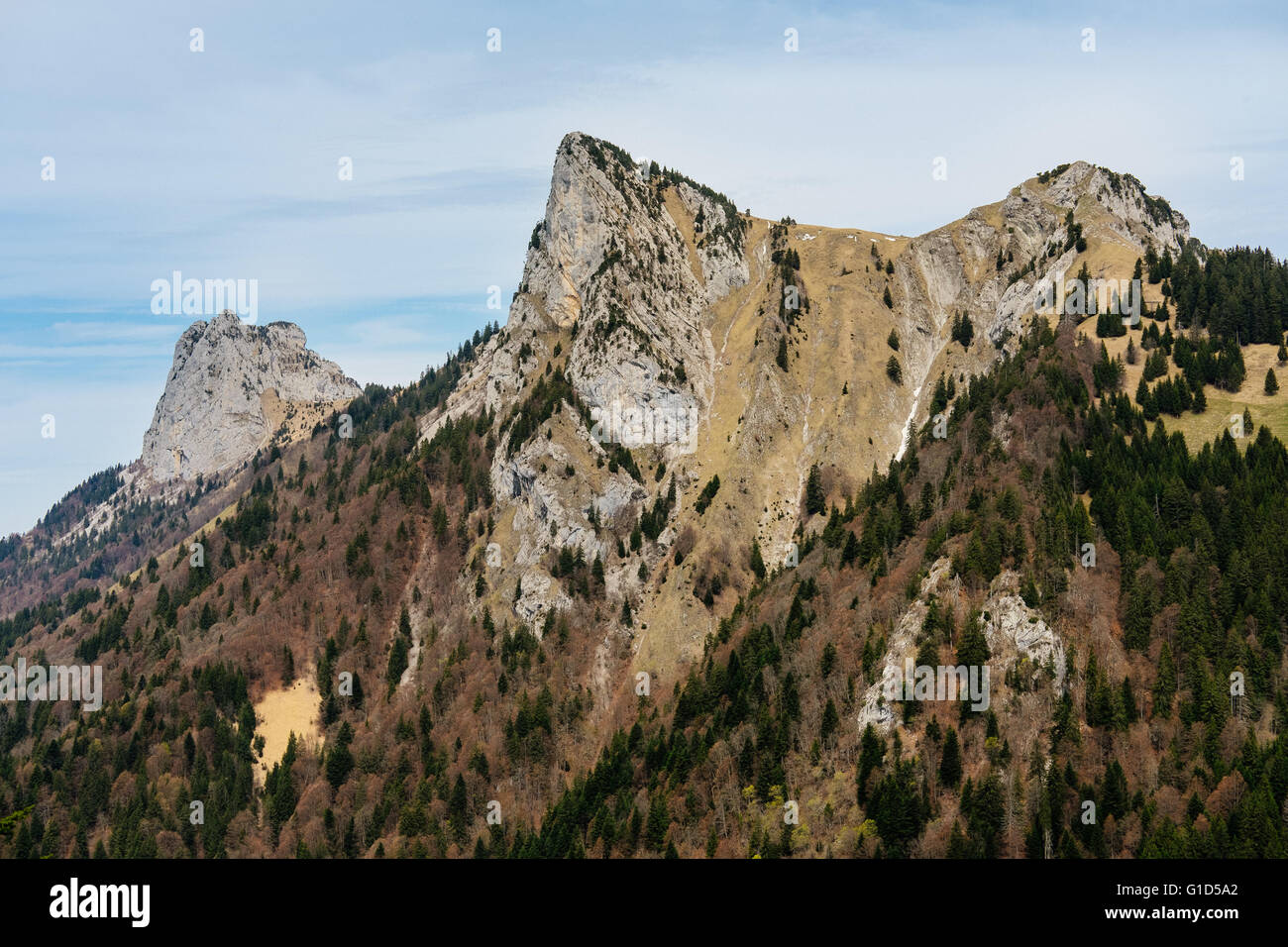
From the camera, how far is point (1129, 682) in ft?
457

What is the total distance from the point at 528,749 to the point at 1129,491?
380 feet

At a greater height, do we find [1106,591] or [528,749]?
[1106,591]

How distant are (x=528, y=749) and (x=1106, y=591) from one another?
10687 cm

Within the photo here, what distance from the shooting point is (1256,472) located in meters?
156
